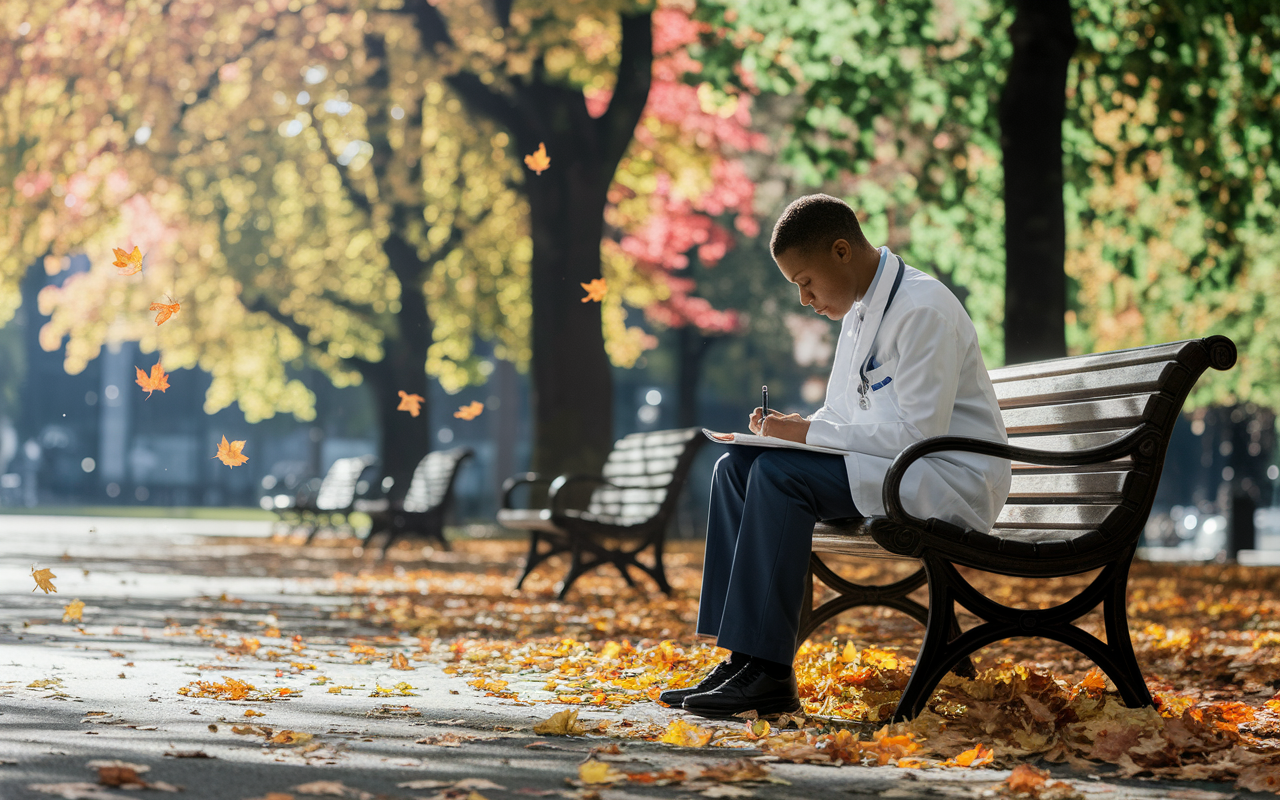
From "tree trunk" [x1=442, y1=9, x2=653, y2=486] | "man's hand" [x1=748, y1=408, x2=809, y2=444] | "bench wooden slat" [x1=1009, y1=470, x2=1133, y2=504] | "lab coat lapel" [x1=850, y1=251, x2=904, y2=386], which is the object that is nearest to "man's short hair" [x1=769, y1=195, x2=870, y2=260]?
"lab coat lapel" [x1=850, y1=251, x2=904, y2=386]

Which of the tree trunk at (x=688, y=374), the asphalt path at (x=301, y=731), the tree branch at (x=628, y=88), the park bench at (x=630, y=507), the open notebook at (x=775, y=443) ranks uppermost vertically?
the tree branch at (x=628, y=88)

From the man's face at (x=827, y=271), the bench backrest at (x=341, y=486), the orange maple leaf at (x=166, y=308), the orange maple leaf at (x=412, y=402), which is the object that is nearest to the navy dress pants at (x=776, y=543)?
the man's face at (x=827, y=271)

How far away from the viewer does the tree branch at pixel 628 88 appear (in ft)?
51.4

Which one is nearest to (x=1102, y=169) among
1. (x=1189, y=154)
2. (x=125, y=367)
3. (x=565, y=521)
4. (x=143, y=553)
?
(x=1189, y=154)

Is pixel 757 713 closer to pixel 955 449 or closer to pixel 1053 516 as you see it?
pixel 955 449

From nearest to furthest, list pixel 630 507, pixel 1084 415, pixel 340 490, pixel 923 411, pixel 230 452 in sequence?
pixel 923 411, pixel 1084 415, pixel 230 452, pixel 630 507, pixel 340 490

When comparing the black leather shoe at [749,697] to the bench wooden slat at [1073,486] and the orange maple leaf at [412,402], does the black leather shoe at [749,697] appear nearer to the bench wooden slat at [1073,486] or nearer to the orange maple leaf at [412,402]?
the bench wooden slat at [1073,486]

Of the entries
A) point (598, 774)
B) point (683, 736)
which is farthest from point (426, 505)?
point (598, 774)

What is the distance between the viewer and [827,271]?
4.46 metres

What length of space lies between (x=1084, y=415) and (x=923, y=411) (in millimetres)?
672

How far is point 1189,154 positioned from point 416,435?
12752mm

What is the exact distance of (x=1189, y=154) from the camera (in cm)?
1356

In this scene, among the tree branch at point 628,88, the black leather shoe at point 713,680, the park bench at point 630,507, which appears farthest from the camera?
the tree branch at point 628,88

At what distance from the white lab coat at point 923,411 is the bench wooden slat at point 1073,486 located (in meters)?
0.28
